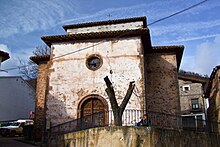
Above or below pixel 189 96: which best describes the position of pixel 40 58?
above

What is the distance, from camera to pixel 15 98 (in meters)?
32.0

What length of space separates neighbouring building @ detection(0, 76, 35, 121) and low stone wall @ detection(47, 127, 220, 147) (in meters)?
18.9

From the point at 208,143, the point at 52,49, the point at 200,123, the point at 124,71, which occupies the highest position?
the point at 52,49

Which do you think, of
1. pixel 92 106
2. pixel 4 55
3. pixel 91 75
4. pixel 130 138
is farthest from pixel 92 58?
pixel 130 138

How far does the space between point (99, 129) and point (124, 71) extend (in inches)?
229

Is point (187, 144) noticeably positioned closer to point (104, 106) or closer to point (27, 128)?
point (104, 106)

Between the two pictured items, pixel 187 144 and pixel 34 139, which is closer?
pixel 187 144

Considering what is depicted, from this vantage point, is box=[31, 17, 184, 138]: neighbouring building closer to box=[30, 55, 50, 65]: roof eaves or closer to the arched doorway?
the arched doorway

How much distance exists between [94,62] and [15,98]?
715 inches

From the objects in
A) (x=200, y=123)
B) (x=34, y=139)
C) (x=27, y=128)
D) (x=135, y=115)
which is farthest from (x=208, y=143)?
(x=27, y=128)

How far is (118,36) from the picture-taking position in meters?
17.5

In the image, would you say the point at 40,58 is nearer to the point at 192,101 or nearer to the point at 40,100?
the point at 40,100

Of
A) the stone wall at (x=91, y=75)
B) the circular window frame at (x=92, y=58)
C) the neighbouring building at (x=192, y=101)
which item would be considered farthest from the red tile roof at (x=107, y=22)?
the neighbouring building at (x=192, y=101)

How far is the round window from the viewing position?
682 inches
